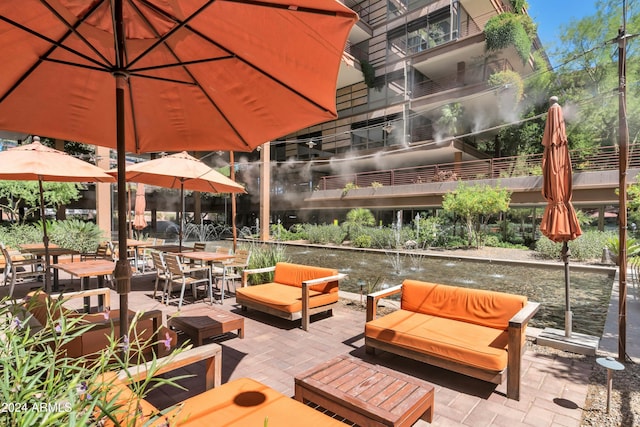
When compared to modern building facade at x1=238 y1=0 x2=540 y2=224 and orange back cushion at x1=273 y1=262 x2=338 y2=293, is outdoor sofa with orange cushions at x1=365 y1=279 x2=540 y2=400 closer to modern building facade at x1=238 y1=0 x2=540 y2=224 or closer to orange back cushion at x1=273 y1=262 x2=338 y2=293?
orange back cushion at x1=273 y1=262 x2=338 y2=293

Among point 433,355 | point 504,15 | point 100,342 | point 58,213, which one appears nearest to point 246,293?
point 100,342

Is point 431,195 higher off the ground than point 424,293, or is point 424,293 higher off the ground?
point 431,195

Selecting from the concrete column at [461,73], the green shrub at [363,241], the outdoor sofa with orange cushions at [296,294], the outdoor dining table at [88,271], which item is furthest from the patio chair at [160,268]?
the concrete column at [461,73]

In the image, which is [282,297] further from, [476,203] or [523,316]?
[476,203]

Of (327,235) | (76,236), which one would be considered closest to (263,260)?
(76,236)

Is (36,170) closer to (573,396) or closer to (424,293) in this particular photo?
(424,293)

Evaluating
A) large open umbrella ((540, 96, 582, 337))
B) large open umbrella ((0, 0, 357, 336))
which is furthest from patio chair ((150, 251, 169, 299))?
large open umbrella ((540, 96, 582, 337))

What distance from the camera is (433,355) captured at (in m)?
3.27

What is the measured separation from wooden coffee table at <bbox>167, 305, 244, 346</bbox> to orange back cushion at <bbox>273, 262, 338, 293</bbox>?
1.39 metres

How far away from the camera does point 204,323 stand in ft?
12.9

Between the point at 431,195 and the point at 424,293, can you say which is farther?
the point at 431,195

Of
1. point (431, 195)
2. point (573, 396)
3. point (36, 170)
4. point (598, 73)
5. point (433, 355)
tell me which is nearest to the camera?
point (573, 396)

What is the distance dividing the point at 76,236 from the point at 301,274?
904 centimetres

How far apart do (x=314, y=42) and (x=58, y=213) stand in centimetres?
2005
